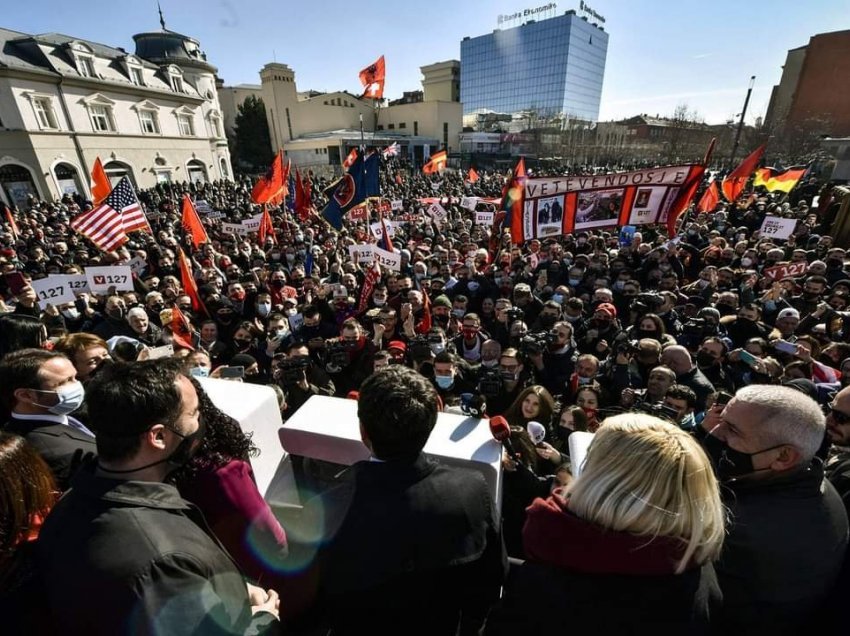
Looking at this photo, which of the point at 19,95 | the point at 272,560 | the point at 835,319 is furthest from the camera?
the point at 19,95

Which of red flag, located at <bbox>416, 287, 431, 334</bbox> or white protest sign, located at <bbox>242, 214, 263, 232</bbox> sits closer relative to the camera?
red flag, located at <bbox>416, 287, 431, 334</bbox>

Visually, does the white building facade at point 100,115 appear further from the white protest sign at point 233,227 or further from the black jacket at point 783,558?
the black jacket at point 783,558

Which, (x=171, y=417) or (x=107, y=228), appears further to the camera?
(x=107, y=228)

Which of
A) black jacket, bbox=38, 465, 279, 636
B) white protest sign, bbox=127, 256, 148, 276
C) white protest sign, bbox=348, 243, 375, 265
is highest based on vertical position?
black jacket, bbox=38, 465, 279, 636

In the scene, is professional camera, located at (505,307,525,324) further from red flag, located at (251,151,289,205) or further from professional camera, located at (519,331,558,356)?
red flag, located at (251,151,289,205)

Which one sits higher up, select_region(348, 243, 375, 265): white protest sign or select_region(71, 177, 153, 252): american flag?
select_region(71, 177, 153, 252): american flag

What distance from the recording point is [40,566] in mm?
1164

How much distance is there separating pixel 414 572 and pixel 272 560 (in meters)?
0.63

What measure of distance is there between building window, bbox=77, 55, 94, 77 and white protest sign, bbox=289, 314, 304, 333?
33074 millimetres

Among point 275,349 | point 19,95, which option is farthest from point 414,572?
point 19,95

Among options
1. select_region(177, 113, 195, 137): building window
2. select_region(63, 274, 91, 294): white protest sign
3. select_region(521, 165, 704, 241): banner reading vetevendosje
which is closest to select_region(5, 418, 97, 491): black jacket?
select_region(63, 274, 91, 294): white protest sign

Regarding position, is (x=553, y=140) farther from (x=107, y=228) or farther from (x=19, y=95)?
(x=107, y=228)

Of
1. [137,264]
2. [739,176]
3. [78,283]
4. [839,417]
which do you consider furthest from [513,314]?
[739,176]

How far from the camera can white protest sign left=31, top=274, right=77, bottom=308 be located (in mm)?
5949
